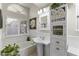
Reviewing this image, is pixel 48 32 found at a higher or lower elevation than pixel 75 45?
higher

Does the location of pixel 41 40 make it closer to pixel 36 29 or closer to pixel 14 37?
pixel 36 29

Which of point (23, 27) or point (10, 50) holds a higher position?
point (23, 27)

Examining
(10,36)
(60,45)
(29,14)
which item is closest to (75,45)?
(60,45)

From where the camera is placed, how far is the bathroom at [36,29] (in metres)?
1.37

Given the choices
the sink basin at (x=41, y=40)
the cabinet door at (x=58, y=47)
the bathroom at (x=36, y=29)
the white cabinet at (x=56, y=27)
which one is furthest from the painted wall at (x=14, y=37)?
the cabinet door at (x=58, y=47)

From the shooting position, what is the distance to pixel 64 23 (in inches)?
54.3

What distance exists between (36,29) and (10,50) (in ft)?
1.43

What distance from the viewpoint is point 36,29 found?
4.75 feet

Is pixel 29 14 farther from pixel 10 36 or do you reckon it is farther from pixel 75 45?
pixel 75 45

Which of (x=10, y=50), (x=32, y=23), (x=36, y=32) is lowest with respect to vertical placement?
(x=10, y=50)

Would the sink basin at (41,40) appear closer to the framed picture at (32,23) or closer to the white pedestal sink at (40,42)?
the white pedestal sink at (40,42)

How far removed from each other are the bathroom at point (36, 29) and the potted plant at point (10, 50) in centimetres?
3

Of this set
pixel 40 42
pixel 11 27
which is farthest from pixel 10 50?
pixel 40 42

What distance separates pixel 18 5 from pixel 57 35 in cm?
66
